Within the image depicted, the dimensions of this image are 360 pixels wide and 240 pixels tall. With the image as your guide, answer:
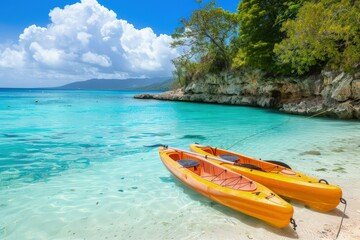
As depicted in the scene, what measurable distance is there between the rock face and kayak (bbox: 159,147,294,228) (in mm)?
12588

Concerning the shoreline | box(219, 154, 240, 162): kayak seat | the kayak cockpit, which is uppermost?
the shoreline

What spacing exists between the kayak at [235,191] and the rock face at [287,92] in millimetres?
12588

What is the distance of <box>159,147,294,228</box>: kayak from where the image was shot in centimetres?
453

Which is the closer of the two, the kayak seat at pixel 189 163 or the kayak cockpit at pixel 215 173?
the kayak cockpit at pixel 215 173

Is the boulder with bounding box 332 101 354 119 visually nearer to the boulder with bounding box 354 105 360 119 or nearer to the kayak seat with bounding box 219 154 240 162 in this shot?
the boulder with bounding box 354 105 360 119

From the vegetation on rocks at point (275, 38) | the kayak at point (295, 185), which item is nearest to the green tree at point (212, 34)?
the vegetation on rocks at point (275, 38)

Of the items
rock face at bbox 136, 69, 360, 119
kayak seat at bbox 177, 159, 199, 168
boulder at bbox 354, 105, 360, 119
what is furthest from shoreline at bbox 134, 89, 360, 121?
kayak seat at bbox 177, 159, 199, 168

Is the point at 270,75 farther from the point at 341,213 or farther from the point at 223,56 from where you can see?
the point at 341,213

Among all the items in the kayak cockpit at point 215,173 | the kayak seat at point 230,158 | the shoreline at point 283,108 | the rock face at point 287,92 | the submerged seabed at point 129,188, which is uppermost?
the rock face at point 287,92

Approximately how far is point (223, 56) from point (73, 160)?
31537mm

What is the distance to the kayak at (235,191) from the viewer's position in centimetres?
453

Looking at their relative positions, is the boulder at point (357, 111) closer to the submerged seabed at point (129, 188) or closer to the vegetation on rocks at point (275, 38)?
the vegetation on rocks at point (275, 38)

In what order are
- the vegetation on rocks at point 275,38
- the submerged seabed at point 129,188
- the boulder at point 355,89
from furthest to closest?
the boulder at point 355,89 < the vegetation on rocks at point 275,38 < the submerged seabed at point 129,188

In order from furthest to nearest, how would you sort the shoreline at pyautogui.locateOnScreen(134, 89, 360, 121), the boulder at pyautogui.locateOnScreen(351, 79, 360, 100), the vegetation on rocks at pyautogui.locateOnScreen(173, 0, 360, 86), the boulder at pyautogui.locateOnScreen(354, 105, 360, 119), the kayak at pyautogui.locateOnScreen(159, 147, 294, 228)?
1. the shoreline at pyautogui.locateOnScreen(134, 89, 360, 121)
2. the boulder at pyautogui.locateOnScreen(354, 105, 360, 119)
3. the boulder at pyautogui.locateOnScreen(351, 79, 360, 100)
4. the vegetation on rocks at pyautogui.locateOnScreen(173, 0, 360, 86)
5. the kayak at pyautogui.locateOnScreen(159, 147, 294, 228)
